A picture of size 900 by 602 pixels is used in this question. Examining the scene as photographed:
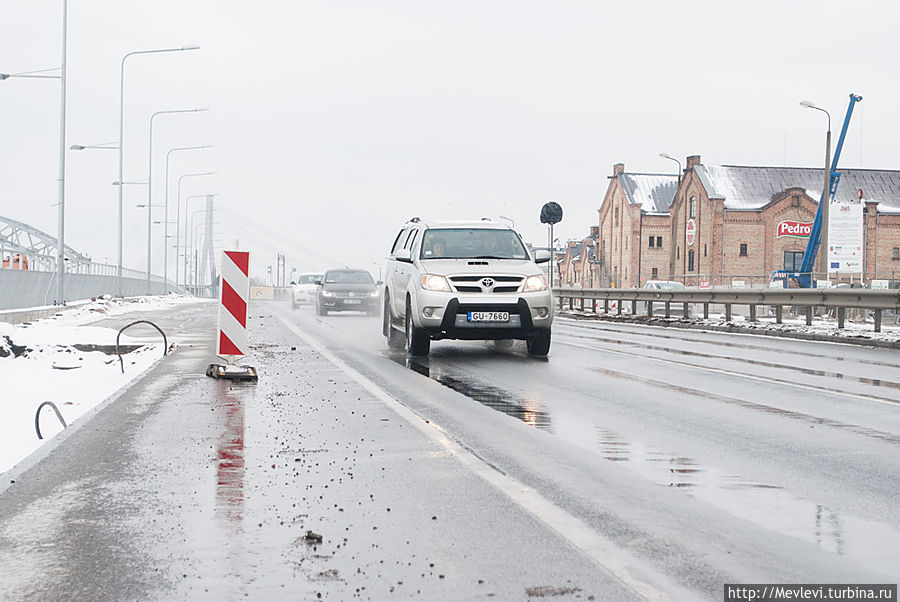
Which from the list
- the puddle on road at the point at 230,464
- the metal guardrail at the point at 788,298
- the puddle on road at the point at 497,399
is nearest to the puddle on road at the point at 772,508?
the puddle on road at the point at 497,399

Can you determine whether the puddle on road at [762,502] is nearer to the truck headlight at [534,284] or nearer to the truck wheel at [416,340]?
the truck headlight at [534,284]

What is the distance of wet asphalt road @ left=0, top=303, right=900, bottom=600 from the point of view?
12.9 feet

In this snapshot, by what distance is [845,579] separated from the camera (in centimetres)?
384

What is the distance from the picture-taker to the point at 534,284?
14.1 metres

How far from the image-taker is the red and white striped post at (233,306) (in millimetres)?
11516

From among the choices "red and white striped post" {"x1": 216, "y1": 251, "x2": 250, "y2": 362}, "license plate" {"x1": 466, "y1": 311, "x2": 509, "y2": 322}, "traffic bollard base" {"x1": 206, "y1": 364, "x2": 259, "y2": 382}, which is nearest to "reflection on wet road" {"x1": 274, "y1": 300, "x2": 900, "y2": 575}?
"license plate" {"x1": 466, "y1": 311, "x2": 509, "y2": 322}

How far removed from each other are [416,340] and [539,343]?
1.76m

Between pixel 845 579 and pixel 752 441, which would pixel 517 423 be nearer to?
pixel 752 441

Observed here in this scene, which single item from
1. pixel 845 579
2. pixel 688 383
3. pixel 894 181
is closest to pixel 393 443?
pixel 845 579

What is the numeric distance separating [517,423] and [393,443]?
4.24 ft

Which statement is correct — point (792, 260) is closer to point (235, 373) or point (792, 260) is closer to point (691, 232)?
point (691, 232)

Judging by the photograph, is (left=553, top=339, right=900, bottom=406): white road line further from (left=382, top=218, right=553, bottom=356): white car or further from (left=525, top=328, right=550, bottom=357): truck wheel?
(left=382, top=218, right=553, bottom=356): white car

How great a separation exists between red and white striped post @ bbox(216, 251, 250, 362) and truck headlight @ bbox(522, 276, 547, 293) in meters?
4.13

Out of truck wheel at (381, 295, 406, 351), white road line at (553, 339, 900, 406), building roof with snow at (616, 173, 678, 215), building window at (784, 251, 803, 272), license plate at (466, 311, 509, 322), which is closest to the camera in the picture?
white road line at (553, 339, 900, 406)
